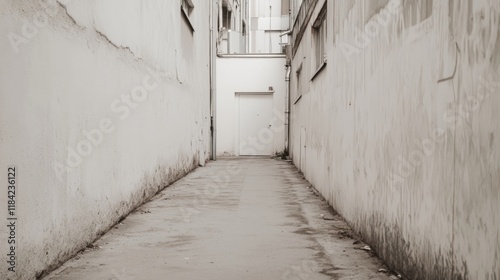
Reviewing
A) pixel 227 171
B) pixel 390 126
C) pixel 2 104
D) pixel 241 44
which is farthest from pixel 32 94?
pixel 241 44

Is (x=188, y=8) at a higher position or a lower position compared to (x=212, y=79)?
higher

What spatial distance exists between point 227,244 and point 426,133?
209 cm

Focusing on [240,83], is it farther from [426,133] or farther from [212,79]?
[426,133]

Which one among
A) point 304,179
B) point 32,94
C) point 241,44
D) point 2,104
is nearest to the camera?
point 2,104

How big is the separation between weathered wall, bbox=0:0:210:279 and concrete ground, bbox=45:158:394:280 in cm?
27

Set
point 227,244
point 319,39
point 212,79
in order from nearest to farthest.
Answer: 1. point 227,244
2. point 319,39
3. point 212,79

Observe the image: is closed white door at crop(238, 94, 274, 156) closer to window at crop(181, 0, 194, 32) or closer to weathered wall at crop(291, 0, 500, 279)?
window at crop(181, 0, 194, 32)

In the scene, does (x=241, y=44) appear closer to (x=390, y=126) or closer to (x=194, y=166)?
(x=194, y=166)

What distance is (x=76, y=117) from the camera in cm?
375

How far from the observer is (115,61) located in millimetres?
4918

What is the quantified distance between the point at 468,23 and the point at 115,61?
11.9 ft

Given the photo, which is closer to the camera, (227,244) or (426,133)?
(426,133)

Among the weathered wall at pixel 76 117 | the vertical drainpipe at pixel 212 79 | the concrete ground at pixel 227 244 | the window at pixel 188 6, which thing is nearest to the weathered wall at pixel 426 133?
the concrete ground at pixel 227 244

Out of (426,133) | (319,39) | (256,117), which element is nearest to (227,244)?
(426,133)
